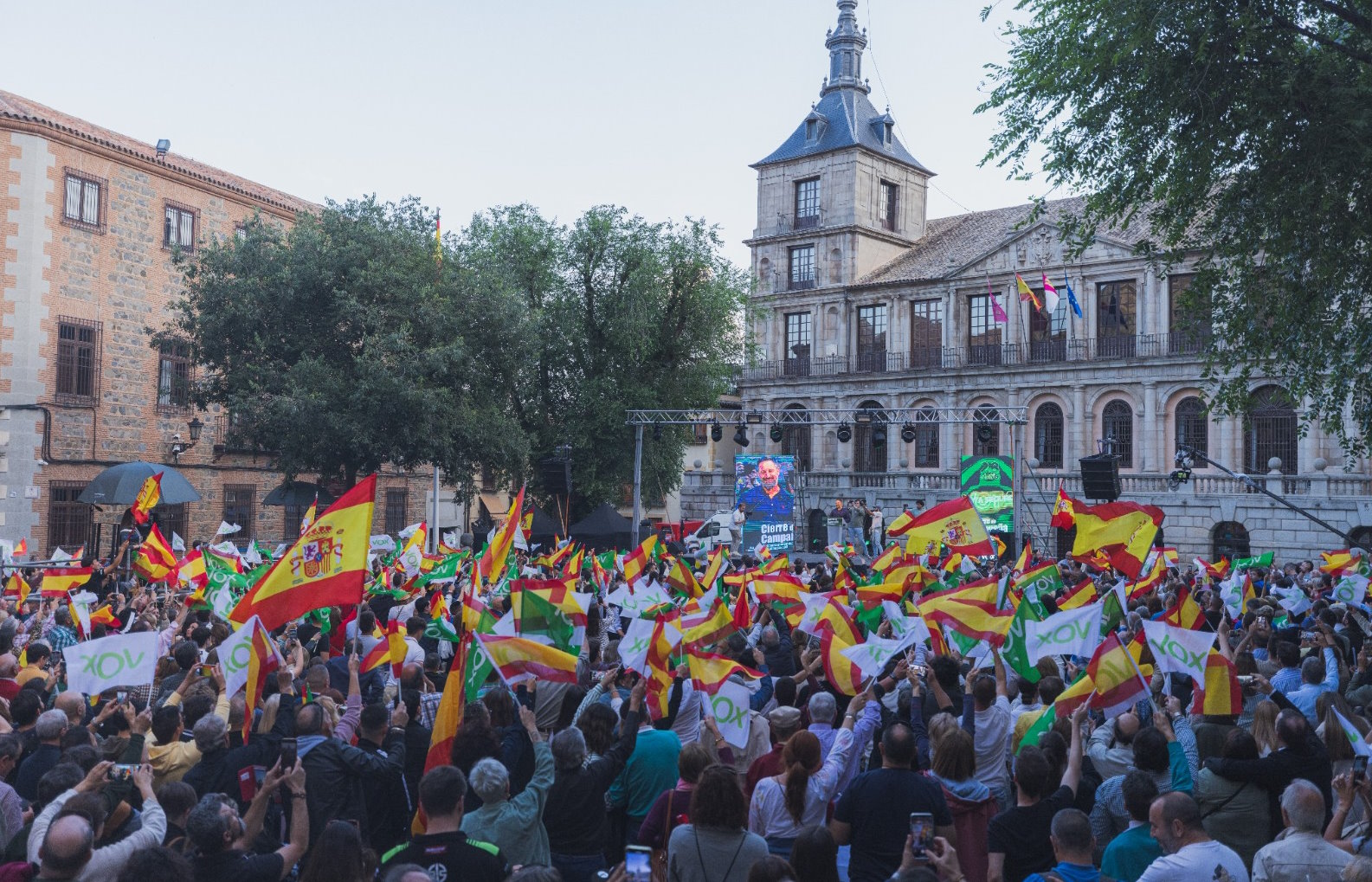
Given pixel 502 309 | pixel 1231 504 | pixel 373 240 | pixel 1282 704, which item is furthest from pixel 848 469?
pixel 1282 704

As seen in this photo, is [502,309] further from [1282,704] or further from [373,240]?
[1282,704]

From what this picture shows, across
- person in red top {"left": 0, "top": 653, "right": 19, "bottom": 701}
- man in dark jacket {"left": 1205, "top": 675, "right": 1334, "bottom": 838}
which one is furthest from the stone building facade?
person in red top {"left": 0, "top": 653, "right": 19, "bottom": 701}

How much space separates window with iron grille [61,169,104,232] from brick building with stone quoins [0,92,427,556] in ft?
0.10

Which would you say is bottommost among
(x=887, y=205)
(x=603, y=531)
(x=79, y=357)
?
(x=603, y=531)

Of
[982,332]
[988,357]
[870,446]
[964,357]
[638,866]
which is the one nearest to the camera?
[638,866]

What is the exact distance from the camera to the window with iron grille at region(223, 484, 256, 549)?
33.4 metres

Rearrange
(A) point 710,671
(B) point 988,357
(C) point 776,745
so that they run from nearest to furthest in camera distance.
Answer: (C) point 776,745 → (A) point 710,671 → (B) point 988,357

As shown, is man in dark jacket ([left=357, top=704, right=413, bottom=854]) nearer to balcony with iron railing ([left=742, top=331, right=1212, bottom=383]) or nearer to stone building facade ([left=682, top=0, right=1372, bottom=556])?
stone building facade ([left=682, top=0, right=1372, bottom=556])

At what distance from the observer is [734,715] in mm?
7371

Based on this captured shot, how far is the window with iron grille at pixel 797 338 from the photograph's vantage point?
171 feet

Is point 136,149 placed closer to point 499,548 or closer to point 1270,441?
point 499,548

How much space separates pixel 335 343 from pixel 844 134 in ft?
95.0

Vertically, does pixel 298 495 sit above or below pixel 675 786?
above

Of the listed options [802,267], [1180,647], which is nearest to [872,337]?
[802,267]
